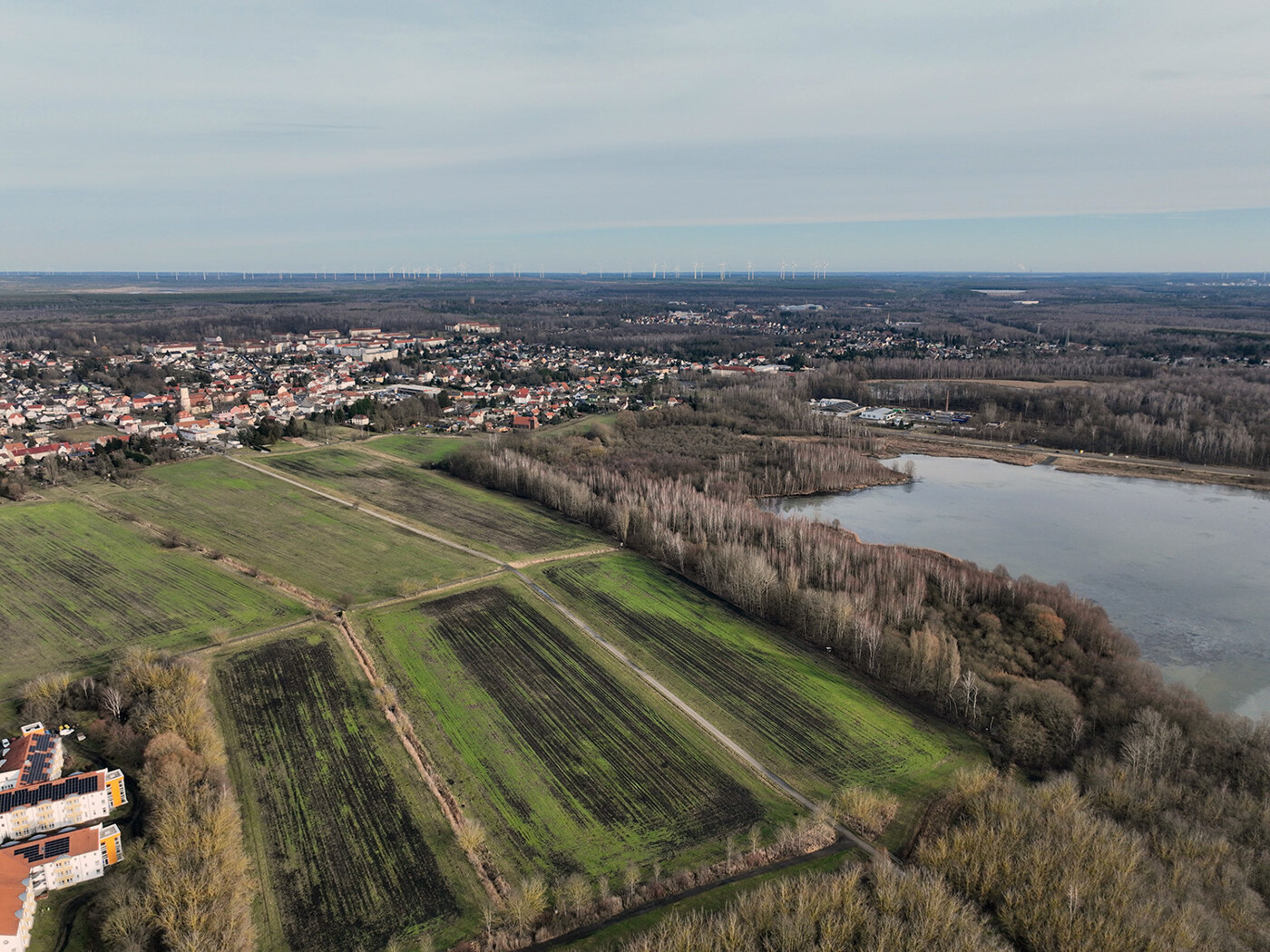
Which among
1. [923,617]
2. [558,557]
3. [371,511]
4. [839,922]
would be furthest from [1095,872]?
[371,511]

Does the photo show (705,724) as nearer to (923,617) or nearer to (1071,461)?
(923,617)

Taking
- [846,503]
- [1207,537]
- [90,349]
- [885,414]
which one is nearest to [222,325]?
[90,349]

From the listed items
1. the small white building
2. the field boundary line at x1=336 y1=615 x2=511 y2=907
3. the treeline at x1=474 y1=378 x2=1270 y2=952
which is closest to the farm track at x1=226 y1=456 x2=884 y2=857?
the treeline at x1=474 y1=378 x2=1270 y2=952

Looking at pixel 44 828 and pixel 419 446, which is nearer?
pixel 44 828

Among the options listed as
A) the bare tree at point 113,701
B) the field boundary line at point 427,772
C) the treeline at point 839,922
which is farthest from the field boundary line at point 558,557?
the treeline at point 839,922

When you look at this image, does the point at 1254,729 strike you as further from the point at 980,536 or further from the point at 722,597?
the point at 980,536
